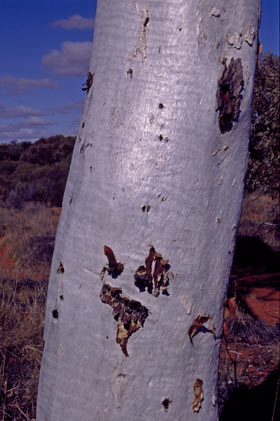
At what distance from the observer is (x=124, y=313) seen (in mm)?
888

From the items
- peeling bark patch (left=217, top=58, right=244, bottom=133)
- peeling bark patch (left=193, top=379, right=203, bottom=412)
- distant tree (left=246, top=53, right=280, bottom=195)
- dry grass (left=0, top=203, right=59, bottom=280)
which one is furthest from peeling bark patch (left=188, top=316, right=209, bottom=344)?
distant tree (left=246, top=53, right=280, bottom=195)

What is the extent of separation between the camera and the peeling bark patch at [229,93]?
35.9 inches

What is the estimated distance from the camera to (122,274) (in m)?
0.89

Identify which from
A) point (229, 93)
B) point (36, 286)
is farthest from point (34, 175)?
point (229, 93)

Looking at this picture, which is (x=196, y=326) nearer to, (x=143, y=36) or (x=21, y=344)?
(x=143, y=36)

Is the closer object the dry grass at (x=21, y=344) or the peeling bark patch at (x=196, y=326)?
the peeling bark patch at (x=196, y=326)

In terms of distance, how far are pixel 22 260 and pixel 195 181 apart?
7898 mm

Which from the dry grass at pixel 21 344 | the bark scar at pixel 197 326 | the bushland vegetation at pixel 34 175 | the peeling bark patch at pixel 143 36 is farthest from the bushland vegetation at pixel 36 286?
the bushland vegetation at pixel 34 175

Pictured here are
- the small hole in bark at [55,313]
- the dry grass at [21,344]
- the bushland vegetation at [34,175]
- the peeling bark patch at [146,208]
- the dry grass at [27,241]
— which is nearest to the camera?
the peeling bark patch at [146,208]

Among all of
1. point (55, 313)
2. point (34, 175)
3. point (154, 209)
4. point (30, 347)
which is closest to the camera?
point (154, 209)

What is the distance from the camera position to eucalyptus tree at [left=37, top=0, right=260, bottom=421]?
884 mm

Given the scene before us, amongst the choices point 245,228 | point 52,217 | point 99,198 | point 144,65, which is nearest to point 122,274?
point 99,198

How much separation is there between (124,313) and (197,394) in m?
0.25

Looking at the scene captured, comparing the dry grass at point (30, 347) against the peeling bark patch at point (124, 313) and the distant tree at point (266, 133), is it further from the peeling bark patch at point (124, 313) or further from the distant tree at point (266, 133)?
the distant tree at point (266, 133)
